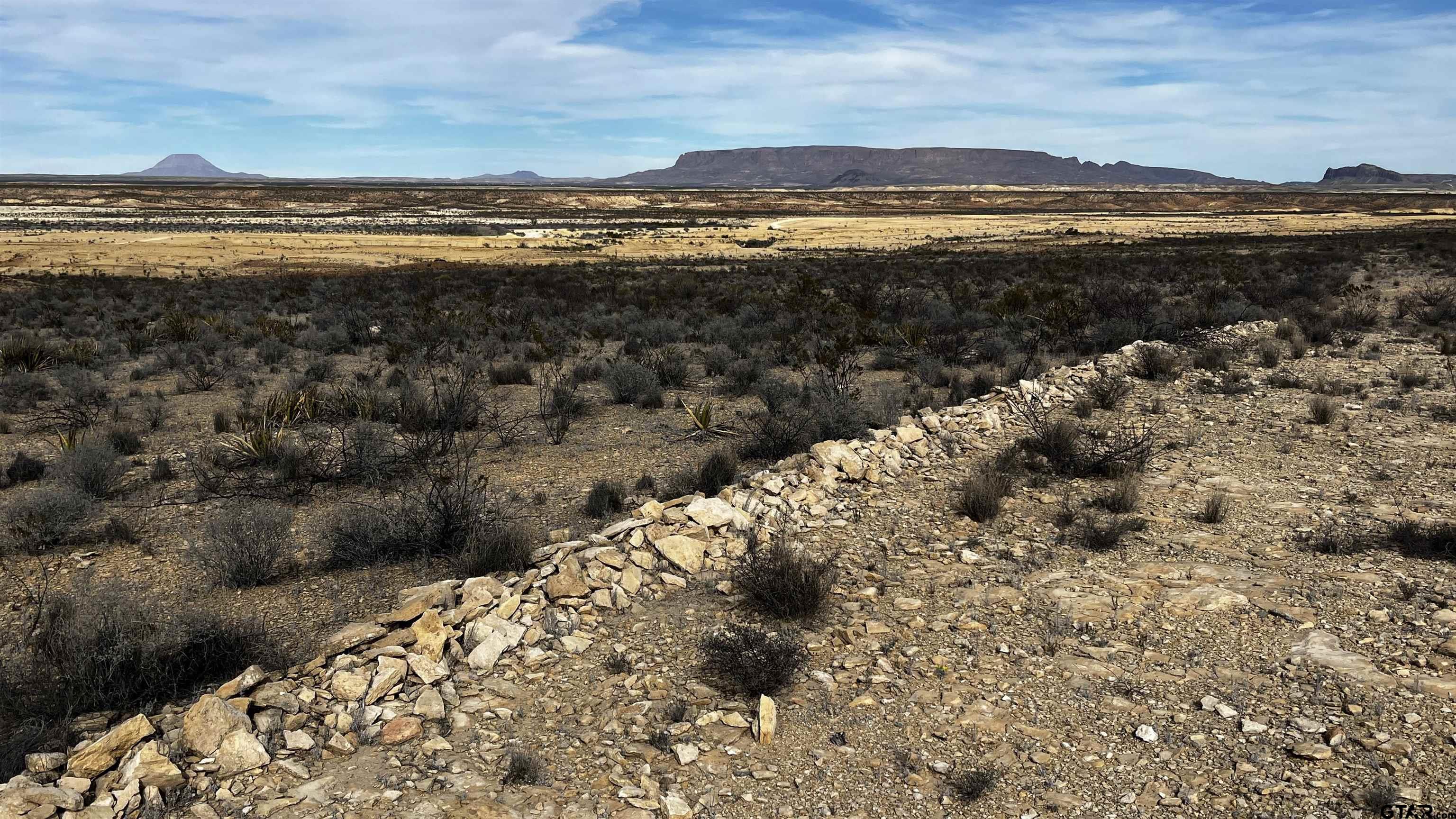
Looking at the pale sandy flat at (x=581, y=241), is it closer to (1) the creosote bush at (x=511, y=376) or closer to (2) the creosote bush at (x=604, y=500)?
(1) the creosote bush at (x=511, y=376)

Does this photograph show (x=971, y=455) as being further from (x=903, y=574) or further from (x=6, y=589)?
(x=6, y=589)

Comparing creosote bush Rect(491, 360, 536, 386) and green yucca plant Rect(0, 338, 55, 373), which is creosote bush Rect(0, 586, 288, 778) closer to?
creosote bush Rect(491, 360, 536, 386)

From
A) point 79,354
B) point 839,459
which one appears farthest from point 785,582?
point 79,354

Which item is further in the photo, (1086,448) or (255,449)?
(255,449)

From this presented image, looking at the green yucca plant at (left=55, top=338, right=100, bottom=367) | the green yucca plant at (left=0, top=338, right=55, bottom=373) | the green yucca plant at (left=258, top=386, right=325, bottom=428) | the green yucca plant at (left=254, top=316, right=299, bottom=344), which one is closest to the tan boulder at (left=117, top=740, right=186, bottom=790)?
the green yucca plant at (left=258, top=386, right=325, bottom=428)

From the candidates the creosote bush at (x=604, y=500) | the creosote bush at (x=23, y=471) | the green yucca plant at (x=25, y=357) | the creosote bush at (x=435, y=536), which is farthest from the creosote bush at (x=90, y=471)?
the green yucca plant at (x=25, y=357)

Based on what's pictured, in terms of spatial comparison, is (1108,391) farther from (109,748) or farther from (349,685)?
(109,748)

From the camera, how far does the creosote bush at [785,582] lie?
562 centimetres

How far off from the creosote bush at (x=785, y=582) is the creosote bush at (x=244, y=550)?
3466 millimetres

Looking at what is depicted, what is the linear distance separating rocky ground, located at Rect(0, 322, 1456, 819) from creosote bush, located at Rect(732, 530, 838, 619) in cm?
12

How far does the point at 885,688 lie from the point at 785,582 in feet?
3.52

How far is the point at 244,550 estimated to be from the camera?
245 inches

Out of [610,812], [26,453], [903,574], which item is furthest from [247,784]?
[26,453]

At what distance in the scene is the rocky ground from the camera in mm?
3891
